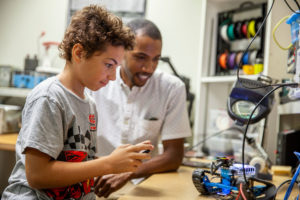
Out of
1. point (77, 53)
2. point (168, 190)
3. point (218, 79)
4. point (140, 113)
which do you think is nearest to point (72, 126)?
point (77, 53)

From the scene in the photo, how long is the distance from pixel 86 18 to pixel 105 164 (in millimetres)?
433

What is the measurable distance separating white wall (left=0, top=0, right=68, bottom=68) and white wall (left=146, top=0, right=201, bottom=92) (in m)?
0.85

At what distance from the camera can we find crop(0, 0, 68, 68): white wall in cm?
258

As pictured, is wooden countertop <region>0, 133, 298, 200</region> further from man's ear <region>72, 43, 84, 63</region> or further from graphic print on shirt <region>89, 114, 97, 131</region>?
man's ear <region>72, 43, 84, 63</region>

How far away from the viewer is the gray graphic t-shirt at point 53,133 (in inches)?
30.4

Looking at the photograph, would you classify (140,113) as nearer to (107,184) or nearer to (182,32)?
(107,184)

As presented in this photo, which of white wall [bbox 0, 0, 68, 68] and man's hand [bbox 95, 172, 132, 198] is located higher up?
white wall [bbox 0, 0, 68, 68]

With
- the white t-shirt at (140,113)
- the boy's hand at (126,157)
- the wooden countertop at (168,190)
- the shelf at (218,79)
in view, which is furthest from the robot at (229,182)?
the shelf at (218,79)

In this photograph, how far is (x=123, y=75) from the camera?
5.13 feet

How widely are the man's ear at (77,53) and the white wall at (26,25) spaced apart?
179 cm

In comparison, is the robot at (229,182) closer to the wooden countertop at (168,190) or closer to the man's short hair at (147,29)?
the wooden countertop at (168,190)

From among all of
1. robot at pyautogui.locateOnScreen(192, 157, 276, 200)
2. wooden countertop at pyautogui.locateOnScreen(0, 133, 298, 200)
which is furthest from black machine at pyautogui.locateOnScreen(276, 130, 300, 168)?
robot at pyautogui.locateOnScreen(192, 157, 276, 200)

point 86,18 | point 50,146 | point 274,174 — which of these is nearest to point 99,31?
point 86,18

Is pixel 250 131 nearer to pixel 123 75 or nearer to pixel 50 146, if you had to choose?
pixel 123 75
